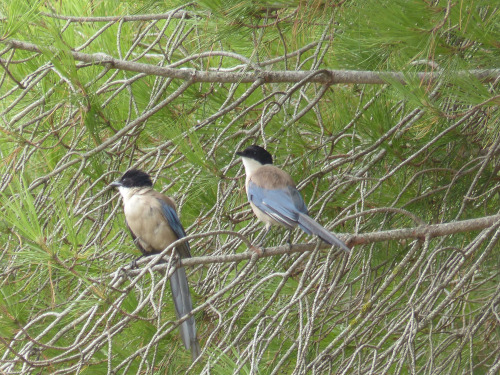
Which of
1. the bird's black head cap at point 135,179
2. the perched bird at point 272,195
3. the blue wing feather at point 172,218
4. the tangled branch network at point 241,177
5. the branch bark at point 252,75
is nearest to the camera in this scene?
the branch bark at point 252,75

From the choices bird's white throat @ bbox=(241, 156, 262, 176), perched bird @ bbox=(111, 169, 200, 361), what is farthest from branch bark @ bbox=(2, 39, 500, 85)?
perched bird @ bbox=(111, 169, 200, 361)

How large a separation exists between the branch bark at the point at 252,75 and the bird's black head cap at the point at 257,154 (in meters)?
0.40

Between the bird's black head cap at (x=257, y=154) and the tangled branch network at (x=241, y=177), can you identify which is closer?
the tangled branch network at (x=241, y=177)

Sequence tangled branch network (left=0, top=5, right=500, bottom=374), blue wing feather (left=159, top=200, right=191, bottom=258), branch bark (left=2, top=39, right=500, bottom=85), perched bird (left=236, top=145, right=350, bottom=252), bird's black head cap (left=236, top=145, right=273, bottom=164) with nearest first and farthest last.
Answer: branch bark (left=2, top=39, right=500, bottom=85)
tangled branch network (left=0, top=5, right=500, bottom=374)
perched bird (left=236, top=145, right=350, bottom=252)
bird's black head cap (left=236, top=145, right=273, bottom=164)
blue wing feather (left=159, top=200, right=191, bottom=258)

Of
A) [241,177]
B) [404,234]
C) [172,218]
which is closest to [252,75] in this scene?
[241,177]

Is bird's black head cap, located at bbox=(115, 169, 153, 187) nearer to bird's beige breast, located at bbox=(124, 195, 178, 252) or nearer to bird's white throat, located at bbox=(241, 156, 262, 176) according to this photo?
bird's beige breast, located at bbox=(124, 195, 178, 252)

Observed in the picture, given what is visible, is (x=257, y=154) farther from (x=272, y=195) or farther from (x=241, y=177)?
(x=272, y=195)

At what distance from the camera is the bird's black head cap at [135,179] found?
3676 mm

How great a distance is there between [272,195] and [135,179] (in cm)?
87

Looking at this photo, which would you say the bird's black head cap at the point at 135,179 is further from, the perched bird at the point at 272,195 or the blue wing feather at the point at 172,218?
the perched bird at the point at 272,195

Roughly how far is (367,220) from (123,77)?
1387 millimetres

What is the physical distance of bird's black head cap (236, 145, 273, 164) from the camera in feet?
11.4

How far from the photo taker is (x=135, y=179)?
3799 millimetres

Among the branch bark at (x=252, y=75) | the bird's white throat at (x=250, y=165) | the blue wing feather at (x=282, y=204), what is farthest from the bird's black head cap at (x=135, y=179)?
the branch bark at (x=252, y=75)
